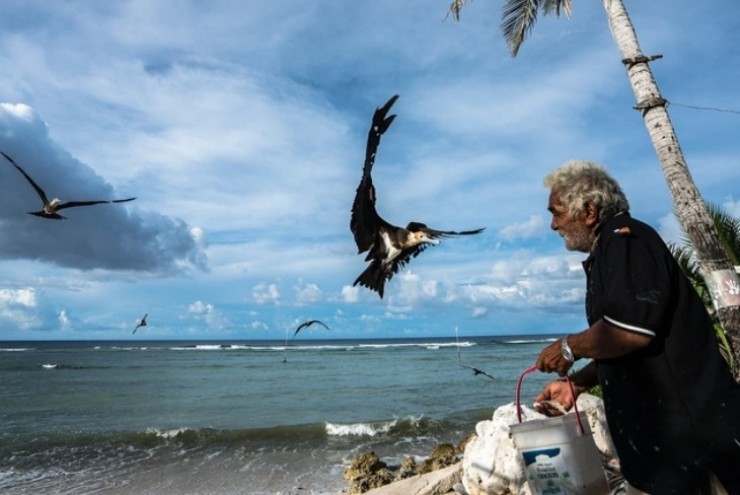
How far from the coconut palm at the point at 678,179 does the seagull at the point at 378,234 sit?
3.10 metres

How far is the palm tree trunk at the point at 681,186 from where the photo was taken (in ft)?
17.1

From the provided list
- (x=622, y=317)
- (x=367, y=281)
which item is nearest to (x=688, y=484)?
(x=622, y=317)

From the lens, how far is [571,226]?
2293 mm

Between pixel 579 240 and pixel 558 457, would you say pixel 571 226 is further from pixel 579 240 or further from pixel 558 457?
pixel 558 457

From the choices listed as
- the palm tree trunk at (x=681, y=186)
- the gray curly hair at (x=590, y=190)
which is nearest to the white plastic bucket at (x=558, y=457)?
the gray curly hair at (x=590, y=190)

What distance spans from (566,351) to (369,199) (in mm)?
2217

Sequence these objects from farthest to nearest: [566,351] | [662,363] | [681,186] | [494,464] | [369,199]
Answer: [681,186]
[494,464]
[369,199]
[566,351]
[662,363]

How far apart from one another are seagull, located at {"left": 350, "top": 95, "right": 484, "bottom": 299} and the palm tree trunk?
3.10 meters

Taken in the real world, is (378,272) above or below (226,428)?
above

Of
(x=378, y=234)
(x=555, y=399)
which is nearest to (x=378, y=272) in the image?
(x=378, y=234)

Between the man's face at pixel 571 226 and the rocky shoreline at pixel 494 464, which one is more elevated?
the man's face at pixel 571 226

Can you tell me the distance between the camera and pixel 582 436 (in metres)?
2.26

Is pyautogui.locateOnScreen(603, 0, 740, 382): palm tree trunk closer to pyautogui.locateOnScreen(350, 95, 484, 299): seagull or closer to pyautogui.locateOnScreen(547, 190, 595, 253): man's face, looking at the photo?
pyautogui.locateOnScreen(350, 95, 484, 299): seagull

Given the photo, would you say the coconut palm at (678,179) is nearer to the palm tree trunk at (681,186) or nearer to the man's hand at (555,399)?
the palm tree trunk at (681,186)
